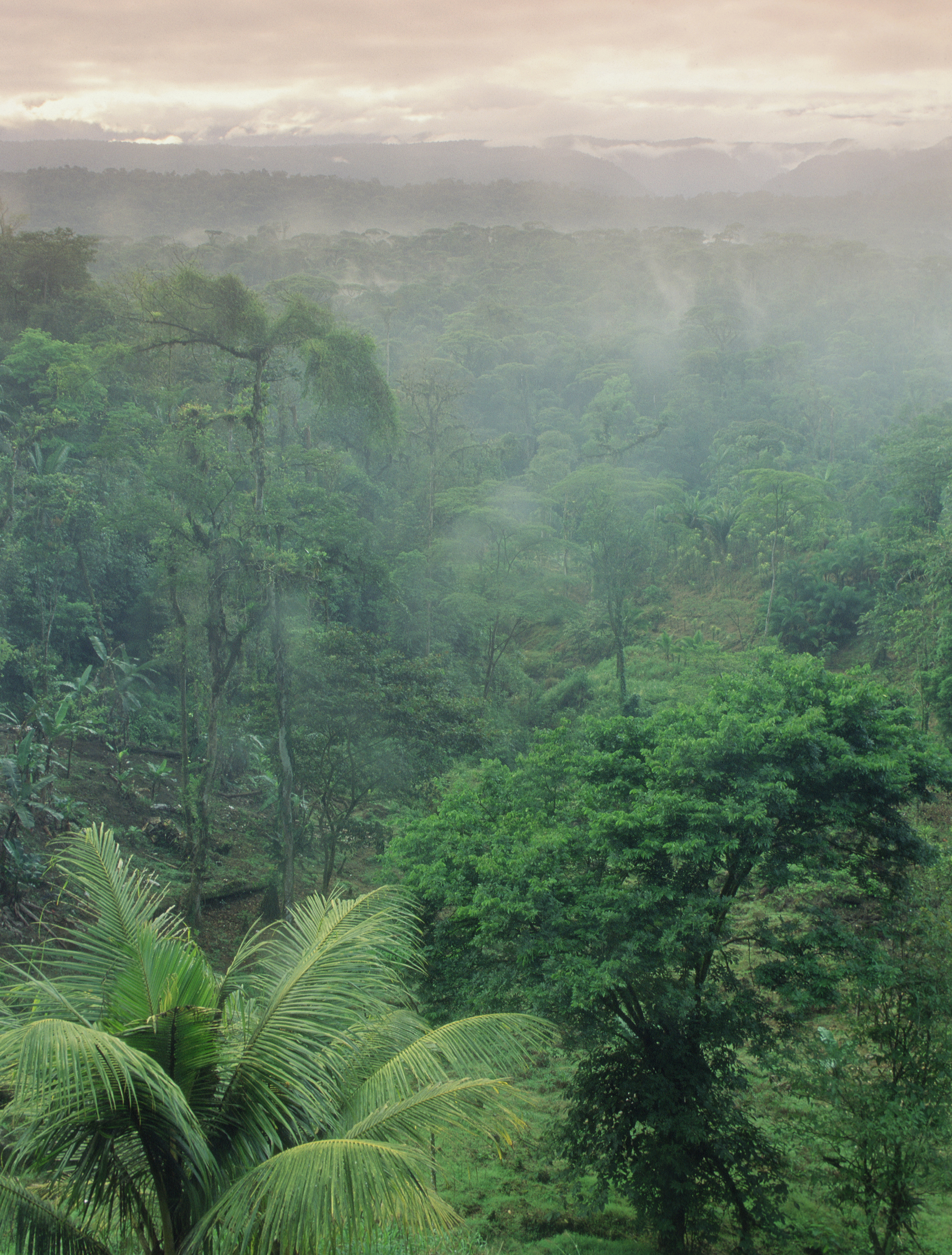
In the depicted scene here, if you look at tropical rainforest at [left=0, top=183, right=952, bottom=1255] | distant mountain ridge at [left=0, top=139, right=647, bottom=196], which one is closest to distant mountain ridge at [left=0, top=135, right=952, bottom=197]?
distant mountain ridge at [left=0, top=139, right=647, bottom=196]

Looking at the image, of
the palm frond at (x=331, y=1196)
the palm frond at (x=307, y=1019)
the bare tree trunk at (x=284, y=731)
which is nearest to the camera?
the palm frond at (x=331, y=1196)

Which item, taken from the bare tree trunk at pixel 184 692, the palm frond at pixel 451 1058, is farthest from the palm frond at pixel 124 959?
the bare tree trunk at pixel 184 692

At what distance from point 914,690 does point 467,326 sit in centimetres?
4748

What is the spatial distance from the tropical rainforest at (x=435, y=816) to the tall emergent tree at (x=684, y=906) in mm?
57

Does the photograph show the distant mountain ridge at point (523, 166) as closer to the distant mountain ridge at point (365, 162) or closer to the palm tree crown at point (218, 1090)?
the distant mountain ridge at point (365, 162)

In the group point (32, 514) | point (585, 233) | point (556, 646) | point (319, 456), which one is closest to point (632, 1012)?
point (319, 456)

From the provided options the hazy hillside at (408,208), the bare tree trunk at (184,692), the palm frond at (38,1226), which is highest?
the hazy hillside at (408,208)

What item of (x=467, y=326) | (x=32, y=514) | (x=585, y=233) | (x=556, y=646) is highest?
(x=585, y=233)

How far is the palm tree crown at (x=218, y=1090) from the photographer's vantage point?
396 centimetres

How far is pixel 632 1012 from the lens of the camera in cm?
931

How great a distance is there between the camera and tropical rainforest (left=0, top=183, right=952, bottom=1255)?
15.4 ft

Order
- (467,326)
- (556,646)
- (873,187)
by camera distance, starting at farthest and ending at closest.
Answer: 1. (873,187)
2. (467,326)
3. (556,646)

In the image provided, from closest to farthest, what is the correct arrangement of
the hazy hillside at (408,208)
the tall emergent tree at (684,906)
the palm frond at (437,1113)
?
the palm frond at (437,1113) → the tall emergent tree at (684,906) → the hazy hillside at (408,208)

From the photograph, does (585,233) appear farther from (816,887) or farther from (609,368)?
(816,887)
